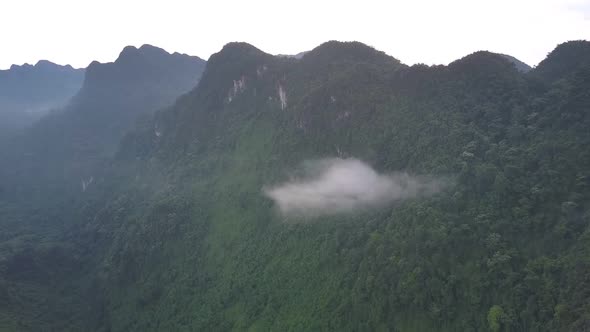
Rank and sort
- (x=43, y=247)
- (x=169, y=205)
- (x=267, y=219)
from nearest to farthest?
(x=267, y=219)
(x=169, y=205)
(x=43, y=247)

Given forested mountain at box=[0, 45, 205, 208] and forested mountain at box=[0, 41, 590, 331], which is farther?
forested mountain at box=[0, 45, 205, 208]

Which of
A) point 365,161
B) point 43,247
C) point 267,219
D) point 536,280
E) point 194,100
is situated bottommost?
point 43,247

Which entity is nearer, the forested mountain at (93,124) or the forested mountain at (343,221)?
the forested mountain at (343,221)

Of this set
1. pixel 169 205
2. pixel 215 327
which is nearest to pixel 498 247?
pixel 215 327

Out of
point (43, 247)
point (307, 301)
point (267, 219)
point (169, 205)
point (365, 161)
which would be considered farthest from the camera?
point (43, 247)

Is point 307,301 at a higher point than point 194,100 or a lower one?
lower

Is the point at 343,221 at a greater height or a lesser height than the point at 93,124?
lesser

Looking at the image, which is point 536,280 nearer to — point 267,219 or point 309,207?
point 309,207

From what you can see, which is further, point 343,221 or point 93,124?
point 93,124
